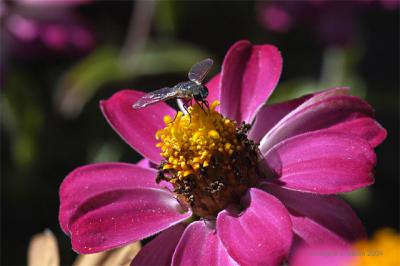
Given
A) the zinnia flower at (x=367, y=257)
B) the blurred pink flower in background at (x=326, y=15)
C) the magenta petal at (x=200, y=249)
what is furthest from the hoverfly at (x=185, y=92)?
the blurred pink flower in background at (x=326, y=15)

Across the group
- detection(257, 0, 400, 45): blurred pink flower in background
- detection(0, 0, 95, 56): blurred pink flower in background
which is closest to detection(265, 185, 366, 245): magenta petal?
detection(257, 0, 400, 45): blurred pink flower in background

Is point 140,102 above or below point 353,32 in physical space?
above

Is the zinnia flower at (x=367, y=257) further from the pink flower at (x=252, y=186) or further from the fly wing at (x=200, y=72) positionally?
the fly wing at (x=200, y=72)

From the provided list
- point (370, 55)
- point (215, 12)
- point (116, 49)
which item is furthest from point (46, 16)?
point (370, 55)

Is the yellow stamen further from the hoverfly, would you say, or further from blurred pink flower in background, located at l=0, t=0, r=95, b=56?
blurred pink flower in background, located at l=0, t=0, r=95, b=56

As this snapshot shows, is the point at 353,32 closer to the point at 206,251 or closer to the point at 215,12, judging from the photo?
the point at 215,12

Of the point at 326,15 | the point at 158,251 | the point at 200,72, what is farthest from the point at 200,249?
the point at 326,15

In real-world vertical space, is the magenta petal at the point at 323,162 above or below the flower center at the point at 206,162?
above
